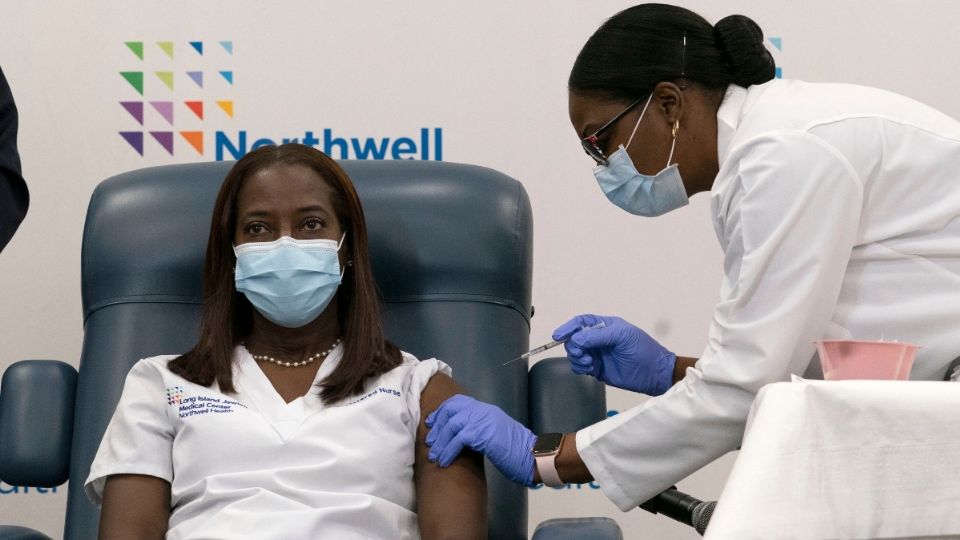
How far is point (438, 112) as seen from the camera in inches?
109

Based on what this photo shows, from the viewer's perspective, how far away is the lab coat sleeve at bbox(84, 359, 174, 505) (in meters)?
1.86

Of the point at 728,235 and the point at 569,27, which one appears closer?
the point at 728,235

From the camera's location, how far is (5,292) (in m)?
2.79

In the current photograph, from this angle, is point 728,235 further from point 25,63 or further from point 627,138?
point 25,63

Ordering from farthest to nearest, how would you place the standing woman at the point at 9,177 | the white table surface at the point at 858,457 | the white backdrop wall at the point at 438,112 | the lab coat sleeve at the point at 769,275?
the white backdrop wall at the point at 438,112
the standing woman at the point at 9,177
the lab coat sleeve at the point at 769,275
the white table surface at the point at 858,457

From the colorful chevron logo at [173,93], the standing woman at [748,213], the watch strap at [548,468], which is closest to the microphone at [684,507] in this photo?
the standing woman at [748,213]

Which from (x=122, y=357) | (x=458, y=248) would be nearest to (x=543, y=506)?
(x=458, y=248)

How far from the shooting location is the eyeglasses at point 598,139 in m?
1.83

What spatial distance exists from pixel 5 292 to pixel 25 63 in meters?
0.52

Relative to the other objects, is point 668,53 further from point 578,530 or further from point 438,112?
point 438,112

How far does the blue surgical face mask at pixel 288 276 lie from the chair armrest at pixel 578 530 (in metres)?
0.52

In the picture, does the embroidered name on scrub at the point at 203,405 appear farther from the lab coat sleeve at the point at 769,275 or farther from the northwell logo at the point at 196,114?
the northwell logo at the point at 196,114

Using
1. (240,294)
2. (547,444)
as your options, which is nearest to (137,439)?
(240,294)

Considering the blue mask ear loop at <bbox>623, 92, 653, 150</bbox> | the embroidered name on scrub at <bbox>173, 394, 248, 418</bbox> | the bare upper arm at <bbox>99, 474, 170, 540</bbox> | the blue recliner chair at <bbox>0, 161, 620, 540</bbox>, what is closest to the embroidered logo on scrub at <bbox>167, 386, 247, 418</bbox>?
the embroidered name on scrub at <bbox>173, 394, 248, 418</bbox>
